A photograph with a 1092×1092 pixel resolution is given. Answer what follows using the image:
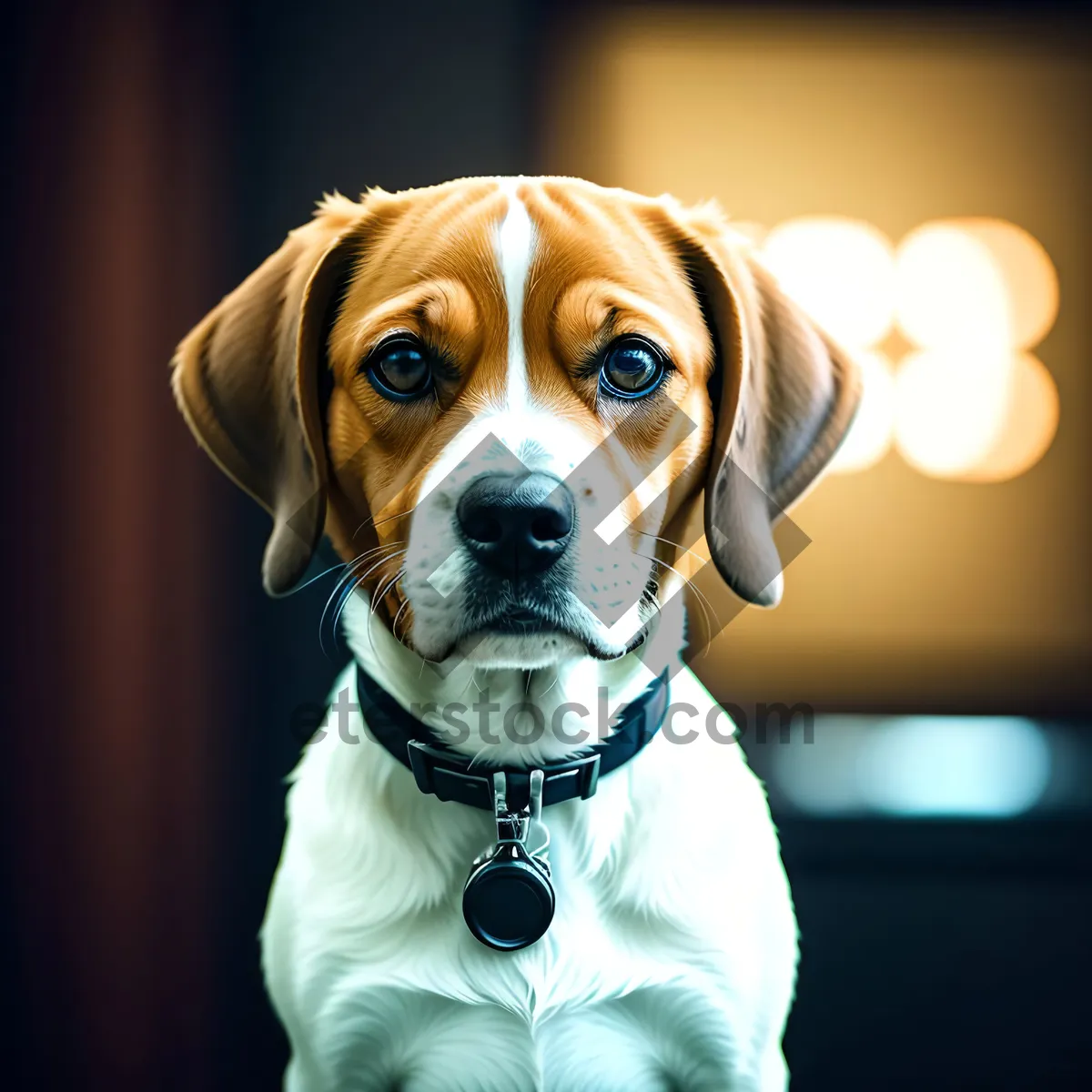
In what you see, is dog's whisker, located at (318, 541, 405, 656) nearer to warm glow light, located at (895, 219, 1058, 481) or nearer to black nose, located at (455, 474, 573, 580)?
black nose, located at (455, 474, 573, 580)

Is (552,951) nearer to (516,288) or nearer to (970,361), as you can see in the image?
(516,288)

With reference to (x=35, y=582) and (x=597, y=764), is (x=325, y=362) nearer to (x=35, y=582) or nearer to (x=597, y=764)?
(x=597, y=764)

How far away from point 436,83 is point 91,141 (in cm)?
50

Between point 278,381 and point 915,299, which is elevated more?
point 915,299

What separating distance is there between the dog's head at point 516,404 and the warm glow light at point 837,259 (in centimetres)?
81

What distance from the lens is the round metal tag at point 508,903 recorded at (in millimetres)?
1017

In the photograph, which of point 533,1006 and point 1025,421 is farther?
point 1025,421

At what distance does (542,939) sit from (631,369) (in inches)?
23.3

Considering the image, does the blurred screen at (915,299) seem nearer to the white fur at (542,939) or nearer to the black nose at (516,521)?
the white fur at (542,939)

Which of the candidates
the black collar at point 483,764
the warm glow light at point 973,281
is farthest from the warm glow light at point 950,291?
the black collar at point 483,764

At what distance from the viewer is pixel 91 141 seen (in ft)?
4.82

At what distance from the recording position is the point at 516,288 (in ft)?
3.37

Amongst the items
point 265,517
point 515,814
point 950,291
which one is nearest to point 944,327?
point 950,291

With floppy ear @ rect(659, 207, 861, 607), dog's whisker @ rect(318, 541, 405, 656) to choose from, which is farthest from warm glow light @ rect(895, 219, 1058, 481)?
dog's whisker @ rect(318, 541, 405, 656)
